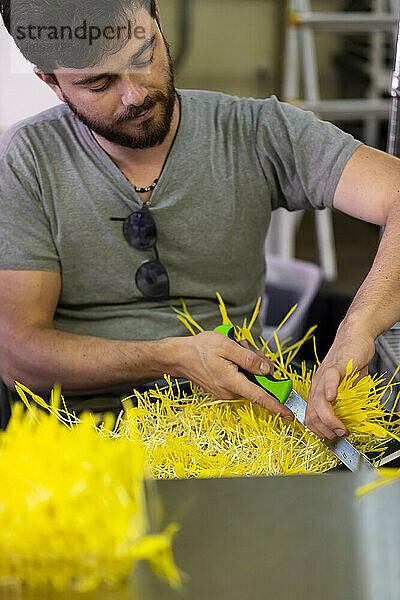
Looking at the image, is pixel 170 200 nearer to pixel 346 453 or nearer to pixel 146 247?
pixel 146 247

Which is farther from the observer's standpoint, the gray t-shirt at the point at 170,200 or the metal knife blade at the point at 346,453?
the gray t-shirt at the point at 170,200

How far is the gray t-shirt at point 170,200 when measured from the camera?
1.06 meters

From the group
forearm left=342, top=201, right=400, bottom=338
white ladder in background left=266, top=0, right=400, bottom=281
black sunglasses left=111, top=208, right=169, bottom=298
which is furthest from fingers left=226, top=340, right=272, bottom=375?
white ladder in background left=266, top=0, right=400, bottom=281

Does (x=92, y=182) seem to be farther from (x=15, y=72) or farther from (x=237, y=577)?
(x=237, y=577)

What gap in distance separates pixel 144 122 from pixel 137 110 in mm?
24

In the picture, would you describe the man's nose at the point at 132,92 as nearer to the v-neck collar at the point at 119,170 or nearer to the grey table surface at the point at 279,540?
the v-neck collar at the point at 119,170

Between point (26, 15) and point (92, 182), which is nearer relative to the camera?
point (26, 15)

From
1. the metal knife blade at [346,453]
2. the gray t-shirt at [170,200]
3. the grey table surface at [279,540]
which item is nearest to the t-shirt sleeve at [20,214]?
the gray t-shirt at [170,200]

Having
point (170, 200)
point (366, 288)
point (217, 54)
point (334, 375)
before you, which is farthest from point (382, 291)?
point (217, 54)

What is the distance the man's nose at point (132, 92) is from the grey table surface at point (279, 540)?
0.57 meters

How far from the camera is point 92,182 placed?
3.52 feet

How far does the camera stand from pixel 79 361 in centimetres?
105

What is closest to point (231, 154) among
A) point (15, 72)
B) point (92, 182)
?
point (92, 182)

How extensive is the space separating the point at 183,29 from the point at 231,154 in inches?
7.8
